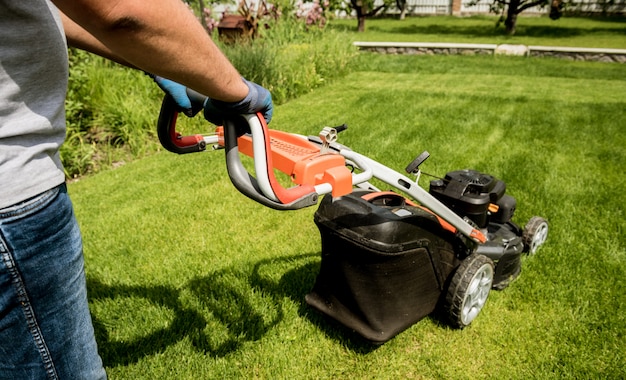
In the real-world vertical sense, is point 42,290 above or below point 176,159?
above

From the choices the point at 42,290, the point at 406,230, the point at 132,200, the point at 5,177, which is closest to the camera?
the point at 5,177

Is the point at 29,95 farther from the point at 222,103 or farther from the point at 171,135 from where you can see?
the point at 171,135

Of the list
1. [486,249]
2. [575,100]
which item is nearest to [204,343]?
[486,249]

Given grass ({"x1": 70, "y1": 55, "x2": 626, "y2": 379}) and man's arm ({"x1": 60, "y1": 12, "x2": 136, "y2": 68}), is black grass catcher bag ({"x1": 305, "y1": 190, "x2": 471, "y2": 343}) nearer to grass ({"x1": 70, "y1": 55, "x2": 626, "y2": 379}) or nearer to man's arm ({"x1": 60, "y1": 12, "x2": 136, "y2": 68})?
grass ({"x1": 70, "y1": 55, "x2": 626, "y2": 379})

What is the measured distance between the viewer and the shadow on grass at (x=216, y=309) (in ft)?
8.08

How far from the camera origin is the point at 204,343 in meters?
2.48

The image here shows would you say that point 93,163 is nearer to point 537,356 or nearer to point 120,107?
point 120,107

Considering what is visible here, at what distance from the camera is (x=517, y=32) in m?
17.5

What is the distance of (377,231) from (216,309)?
115cm

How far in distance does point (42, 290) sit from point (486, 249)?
2354 millimetres

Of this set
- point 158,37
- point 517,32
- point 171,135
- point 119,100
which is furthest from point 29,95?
point 517,32

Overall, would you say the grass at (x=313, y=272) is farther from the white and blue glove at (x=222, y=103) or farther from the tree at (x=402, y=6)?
the tree at (x=402, y=6)

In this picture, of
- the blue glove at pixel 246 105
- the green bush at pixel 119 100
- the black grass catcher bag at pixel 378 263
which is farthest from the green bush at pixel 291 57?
the blue glove at pixel 246 105

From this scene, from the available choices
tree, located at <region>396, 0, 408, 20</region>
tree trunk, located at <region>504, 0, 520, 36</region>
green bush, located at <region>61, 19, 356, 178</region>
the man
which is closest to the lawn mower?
the man
